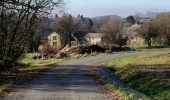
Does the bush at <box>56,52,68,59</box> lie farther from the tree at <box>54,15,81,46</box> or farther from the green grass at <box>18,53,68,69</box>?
the tree at <box>54,15,81,46</box>

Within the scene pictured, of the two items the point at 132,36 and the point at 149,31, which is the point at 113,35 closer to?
the point at 149,31

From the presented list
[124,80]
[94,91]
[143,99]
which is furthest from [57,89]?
[124,80]

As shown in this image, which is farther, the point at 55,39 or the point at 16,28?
the point at 55,39

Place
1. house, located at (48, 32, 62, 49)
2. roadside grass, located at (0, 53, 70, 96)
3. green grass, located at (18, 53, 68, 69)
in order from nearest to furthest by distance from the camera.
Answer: roadside grass, located at (0, 53, 70, 96) → green grass, located at (18, 53, 68, 69) → house, located at (48, 32, 62, 49)

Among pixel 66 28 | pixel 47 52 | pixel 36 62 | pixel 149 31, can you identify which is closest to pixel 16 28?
pixel 36 62

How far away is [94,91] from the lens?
23.7 meters

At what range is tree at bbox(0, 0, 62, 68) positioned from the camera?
40625mm

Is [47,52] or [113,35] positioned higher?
[113,35]

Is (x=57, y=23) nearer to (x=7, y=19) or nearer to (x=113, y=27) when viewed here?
(x=113, y=27)

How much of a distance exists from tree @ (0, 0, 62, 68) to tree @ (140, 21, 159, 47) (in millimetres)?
61006

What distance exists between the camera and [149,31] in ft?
356

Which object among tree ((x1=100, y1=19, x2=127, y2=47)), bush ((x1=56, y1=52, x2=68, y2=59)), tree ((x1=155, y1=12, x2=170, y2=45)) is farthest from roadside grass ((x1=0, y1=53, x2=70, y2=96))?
tree ((x1=100, y1=19, x2=127, y2=47))

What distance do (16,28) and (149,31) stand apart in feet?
224

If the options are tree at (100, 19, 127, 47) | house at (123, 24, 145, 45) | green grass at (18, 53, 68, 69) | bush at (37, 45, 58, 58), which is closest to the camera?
green grass at (18, 53, 68, 69)
